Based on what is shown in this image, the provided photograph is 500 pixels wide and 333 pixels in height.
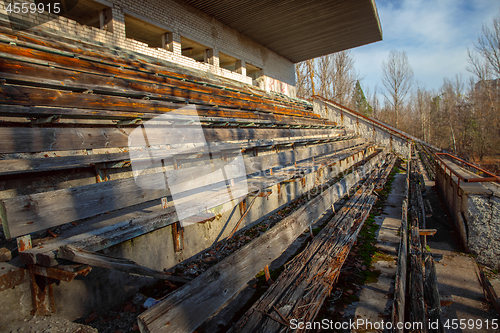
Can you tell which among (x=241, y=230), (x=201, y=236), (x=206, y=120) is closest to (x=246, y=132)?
(x=206, y=120)

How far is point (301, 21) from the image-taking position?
12.5 metres

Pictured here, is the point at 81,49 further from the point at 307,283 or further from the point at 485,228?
the point at 485,228

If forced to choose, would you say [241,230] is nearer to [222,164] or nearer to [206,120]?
[222,164]

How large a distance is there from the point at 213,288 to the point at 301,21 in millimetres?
13505

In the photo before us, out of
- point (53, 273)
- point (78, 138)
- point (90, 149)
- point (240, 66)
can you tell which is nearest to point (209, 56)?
point (240, 66)

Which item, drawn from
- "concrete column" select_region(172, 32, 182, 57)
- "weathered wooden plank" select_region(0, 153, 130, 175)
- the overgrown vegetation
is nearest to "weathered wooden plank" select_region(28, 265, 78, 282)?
"weathered wooden plank" select_region(0, 153, 130, 175)

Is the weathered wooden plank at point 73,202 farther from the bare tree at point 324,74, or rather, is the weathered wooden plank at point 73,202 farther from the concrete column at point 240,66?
the bare tree at point 324,74

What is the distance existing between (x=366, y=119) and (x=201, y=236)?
60.5 feet

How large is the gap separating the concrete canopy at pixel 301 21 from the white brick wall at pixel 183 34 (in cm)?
42

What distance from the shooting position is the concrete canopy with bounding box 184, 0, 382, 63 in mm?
10781

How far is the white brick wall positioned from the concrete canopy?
1.38 feet

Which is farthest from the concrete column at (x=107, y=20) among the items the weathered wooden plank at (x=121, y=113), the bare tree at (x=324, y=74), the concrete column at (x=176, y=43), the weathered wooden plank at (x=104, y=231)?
the bare tree at (x=324, y=74)

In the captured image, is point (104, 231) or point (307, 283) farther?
point (307, 283)

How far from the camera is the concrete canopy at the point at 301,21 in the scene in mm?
10781
